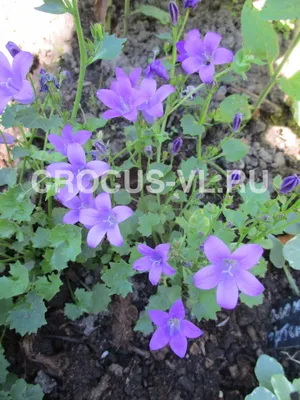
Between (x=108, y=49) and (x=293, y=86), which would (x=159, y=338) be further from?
(x=293, y=86)

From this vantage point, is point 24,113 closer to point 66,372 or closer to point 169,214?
point 169,214

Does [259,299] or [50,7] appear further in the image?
[259,299]

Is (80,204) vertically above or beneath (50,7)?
beneath

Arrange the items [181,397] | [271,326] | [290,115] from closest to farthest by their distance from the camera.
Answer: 1. [181,397]
2. [271,326]
3. [290,115]

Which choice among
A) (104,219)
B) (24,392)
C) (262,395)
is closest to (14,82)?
(104,219)

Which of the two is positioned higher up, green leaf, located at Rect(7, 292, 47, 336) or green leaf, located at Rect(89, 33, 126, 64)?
green leaf, located at Rect(89, 33, 126, 64)

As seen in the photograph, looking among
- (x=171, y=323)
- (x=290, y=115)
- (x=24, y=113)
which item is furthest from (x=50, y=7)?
(x=290, y=115)

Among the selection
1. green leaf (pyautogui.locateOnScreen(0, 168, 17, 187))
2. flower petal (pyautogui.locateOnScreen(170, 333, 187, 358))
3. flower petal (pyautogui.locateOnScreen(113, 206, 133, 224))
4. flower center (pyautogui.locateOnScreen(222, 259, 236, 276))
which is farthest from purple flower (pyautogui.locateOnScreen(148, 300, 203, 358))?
green leaf (pyautogui.locateOnScreen(0, 168, 17, 187))

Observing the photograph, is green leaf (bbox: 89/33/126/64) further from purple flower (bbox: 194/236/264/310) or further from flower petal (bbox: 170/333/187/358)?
flower petal (bbox: 170/333/187/358)
